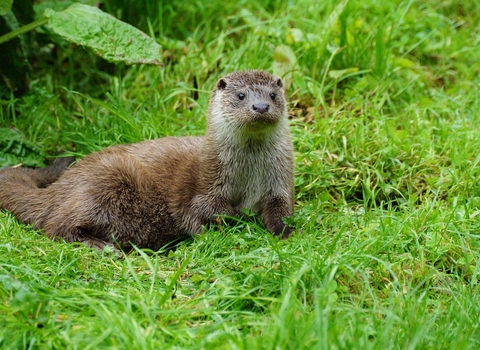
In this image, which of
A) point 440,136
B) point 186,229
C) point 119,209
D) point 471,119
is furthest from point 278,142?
point 471,119

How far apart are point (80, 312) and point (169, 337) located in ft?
1.22

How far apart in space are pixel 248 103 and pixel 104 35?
1.15 m

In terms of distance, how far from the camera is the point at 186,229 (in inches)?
165

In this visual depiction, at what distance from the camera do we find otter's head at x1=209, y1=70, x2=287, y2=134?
401 centimetres

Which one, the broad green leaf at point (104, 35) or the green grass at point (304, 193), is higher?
the broad green leaf at point (104, 35)

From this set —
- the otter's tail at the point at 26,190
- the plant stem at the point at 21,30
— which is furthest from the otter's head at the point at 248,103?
the plant stem at the point at 21,30

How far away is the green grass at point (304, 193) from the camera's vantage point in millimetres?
2762

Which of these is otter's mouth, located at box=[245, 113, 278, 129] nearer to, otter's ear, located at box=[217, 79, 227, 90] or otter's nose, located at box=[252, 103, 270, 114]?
otter's nose, located at box=[252, 103, 270, 114]

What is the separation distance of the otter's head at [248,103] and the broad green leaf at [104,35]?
60 cm

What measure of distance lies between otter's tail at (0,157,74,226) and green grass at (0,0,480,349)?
99mm

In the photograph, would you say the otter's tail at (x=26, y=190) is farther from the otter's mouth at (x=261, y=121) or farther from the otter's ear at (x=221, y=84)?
the otter's mouth at (x=261, y=121)

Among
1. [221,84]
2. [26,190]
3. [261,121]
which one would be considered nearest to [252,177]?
[261,121]

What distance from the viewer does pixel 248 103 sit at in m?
4.08

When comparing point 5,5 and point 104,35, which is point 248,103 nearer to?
point 104,35
